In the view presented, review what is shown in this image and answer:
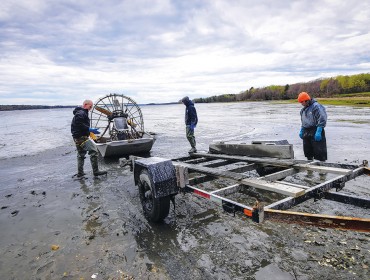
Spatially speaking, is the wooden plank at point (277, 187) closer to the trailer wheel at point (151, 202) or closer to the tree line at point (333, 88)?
the trailer wheel at point (151, 202)

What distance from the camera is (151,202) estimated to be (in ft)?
16.2

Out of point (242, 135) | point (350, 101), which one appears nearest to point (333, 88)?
point (350, 101)

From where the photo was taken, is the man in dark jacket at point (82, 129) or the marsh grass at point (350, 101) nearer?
the man in dark jacket at point (82, 129)

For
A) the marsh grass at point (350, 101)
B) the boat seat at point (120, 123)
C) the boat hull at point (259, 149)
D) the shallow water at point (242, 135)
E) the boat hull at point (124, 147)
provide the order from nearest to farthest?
the boat hull at point (259, 149) → the boat hull at point (124, 147) → the shallow water at point (242, 135) → the boat seat at point (120, 123) → the marsh grass at point (350, 101)

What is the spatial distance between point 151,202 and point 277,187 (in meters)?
2.44

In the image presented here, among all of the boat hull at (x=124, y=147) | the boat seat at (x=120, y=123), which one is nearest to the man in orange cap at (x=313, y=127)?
the boat hull at (x=124, y=147)

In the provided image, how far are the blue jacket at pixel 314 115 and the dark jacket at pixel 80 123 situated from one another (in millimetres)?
6656

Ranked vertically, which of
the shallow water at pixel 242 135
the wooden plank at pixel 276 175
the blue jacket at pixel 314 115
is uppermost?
the blue jacket at pixel 314 115

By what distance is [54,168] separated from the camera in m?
11.1

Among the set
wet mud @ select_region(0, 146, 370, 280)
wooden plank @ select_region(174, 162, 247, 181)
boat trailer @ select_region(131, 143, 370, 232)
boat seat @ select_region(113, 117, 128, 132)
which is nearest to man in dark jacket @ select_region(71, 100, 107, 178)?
wet mud @ select_region(0, 146, 370, 280)

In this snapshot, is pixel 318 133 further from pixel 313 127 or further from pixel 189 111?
pixel 189 111

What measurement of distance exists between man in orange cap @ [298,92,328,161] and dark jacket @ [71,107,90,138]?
648cm

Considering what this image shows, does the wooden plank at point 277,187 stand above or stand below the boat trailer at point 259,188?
above

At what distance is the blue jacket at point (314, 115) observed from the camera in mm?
6621
